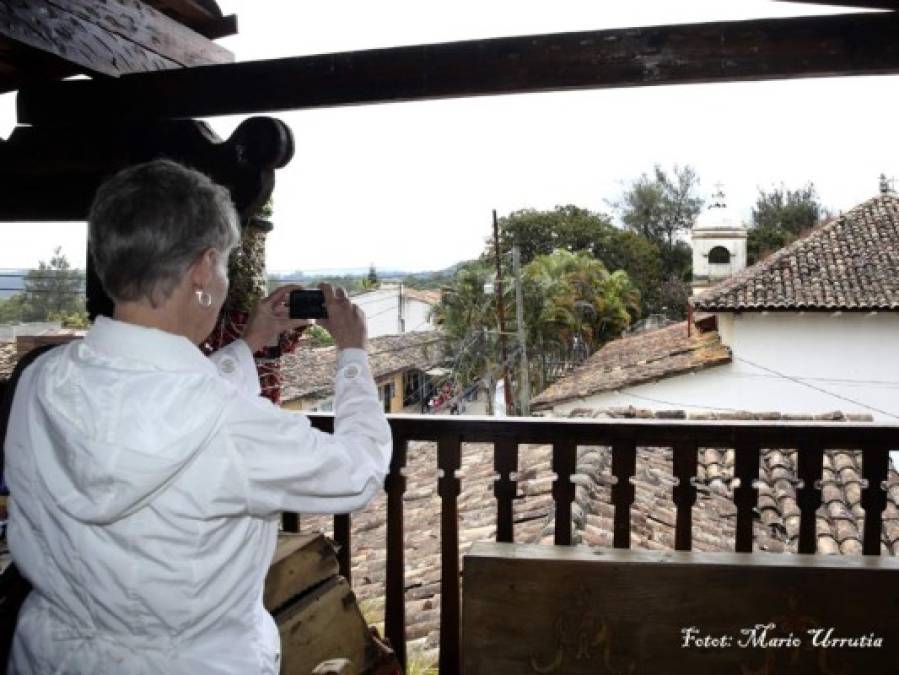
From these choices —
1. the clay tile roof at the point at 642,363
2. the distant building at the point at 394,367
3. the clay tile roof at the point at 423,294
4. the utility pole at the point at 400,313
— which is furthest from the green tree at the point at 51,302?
the clay tile roof at the point at 423,294

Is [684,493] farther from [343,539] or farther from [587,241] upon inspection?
[587,241]

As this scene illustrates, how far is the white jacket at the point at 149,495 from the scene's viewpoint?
101cm

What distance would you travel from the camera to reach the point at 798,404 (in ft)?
48.5

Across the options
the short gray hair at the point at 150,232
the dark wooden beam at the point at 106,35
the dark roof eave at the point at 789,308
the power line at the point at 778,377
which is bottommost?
the power line at the point at 778,377

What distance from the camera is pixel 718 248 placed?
69.0 feet

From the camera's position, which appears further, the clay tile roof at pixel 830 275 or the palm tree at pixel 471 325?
the palm tree at pixel 471 325

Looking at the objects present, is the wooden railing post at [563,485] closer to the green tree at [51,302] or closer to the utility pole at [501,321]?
the green tree at [51,302]

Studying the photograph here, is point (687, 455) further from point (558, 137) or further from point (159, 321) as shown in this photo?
point (558, 137)

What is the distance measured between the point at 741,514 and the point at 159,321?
1.48m

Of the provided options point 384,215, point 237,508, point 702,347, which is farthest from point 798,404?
point 384,215

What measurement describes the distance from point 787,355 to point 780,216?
13.3 m

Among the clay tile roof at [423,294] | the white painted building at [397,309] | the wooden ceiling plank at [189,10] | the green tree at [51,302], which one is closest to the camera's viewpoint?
the wooden ceiling plank at [189,10]

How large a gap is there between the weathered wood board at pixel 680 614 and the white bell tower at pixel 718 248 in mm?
19867

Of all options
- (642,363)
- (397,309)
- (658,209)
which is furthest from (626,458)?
(658,209)
